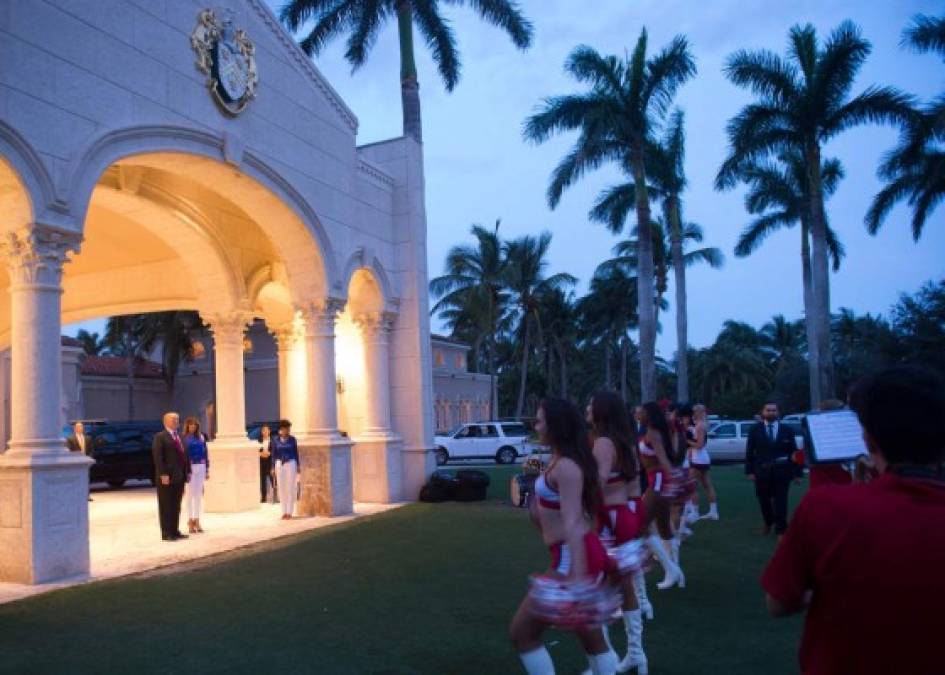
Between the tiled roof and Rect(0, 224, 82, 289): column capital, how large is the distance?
3152cm

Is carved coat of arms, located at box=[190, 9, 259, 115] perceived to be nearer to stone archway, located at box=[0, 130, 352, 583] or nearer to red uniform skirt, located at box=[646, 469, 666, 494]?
stone archway, located at box=[0, 130, 352, 583]

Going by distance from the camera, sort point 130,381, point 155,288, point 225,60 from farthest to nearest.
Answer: point 130,381 → point 155,288 → point 225,60

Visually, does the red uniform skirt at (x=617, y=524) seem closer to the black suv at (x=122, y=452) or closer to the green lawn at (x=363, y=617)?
the green lawn at (x=363, y=617)

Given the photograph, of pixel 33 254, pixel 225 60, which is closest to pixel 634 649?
pixel 33 254

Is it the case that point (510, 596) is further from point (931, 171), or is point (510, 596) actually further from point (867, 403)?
point (931, 171)

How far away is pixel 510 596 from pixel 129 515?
33.9 feet

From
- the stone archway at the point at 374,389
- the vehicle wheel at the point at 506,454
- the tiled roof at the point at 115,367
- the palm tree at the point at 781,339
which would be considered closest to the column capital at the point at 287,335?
the stone archway at the point at 374,389

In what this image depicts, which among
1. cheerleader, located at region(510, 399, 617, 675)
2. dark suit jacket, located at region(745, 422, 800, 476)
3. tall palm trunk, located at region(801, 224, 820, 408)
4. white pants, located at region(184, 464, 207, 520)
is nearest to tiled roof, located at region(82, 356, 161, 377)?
white pants, located at region(184, 464, 207, 520)

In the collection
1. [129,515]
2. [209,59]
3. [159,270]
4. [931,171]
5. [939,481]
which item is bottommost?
[129,515]

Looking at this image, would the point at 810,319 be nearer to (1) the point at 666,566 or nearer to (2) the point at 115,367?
(1) the point at 666,566

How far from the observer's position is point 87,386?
123 feet

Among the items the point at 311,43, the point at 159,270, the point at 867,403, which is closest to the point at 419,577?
the point at 867,403

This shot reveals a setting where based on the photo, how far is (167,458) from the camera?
1190 centimetres

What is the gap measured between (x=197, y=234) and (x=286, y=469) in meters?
4.42
